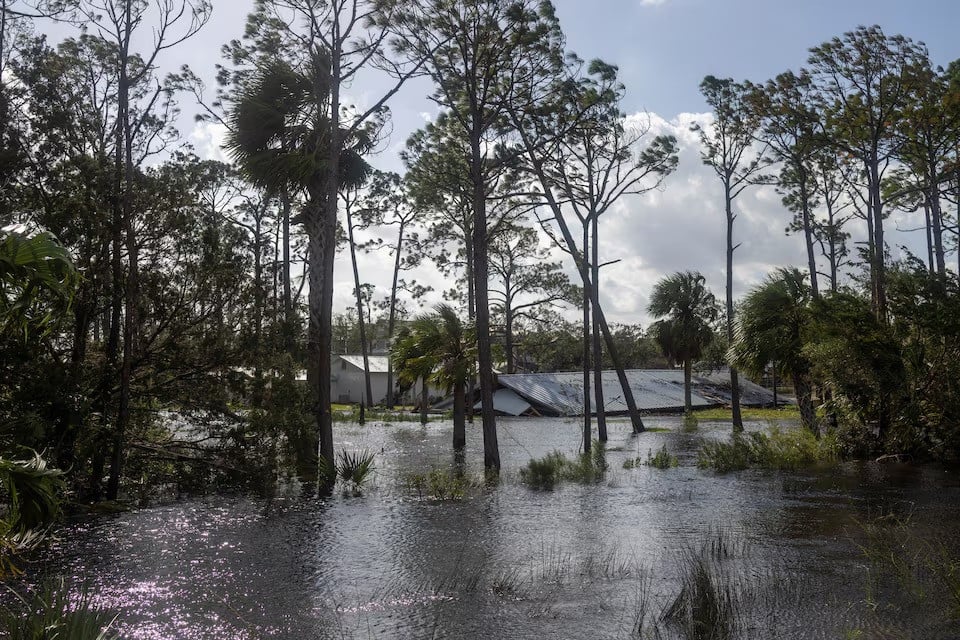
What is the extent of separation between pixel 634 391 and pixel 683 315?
8284 mm

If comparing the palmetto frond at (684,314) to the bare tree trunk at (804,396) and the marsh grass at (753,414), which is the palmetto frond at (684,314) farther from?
the bare tree trunk at (804,396)

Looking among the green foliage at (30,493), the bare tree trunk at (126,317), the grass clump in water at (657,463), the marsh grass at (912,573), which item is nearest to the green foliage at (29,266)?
the green foliage at (30,493)

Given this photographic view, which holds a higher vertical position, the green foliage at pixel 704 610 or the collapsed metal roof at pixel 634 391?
the collapsed metal roof at pixel 634 391

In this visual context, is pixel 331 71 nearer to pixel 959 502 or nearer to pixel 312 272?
pixel 312 272

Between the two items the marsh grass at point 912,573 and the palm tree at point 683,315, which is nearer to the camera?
the marsh grass at point 912,573

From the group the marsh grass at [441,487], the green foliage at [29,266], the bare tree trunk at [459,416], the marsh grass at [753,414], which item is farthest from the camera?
the marsh grass at [753,414]

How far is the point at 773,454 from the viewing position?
1891 centimetres

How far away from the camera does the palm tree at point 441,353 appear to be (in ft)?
88.0

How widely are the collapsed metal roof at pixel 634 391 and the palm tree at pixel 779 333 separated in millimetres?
20020

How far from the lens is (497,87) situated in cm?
2244

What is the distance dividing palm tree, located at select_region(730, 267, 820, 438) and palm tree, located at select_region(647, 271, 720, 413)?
56.1 feet

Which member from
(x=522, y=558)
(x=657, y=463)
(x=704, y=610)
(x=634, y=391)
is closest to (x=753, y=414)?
(x=634, y=391)

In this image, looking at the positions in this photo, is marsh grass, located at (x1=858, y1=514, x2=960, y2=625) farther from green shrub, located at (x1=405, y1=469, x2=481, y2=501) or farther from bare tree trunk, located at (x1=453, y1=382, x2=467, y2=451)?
bare tree trunk, located at (x1=453, y1=382, x2=467, y2=451)

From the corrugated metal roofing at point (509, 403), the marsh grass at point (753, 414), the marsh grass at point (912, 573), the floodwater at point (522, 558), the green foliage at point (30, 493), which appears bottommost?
the floodwater at point (522, 558)
